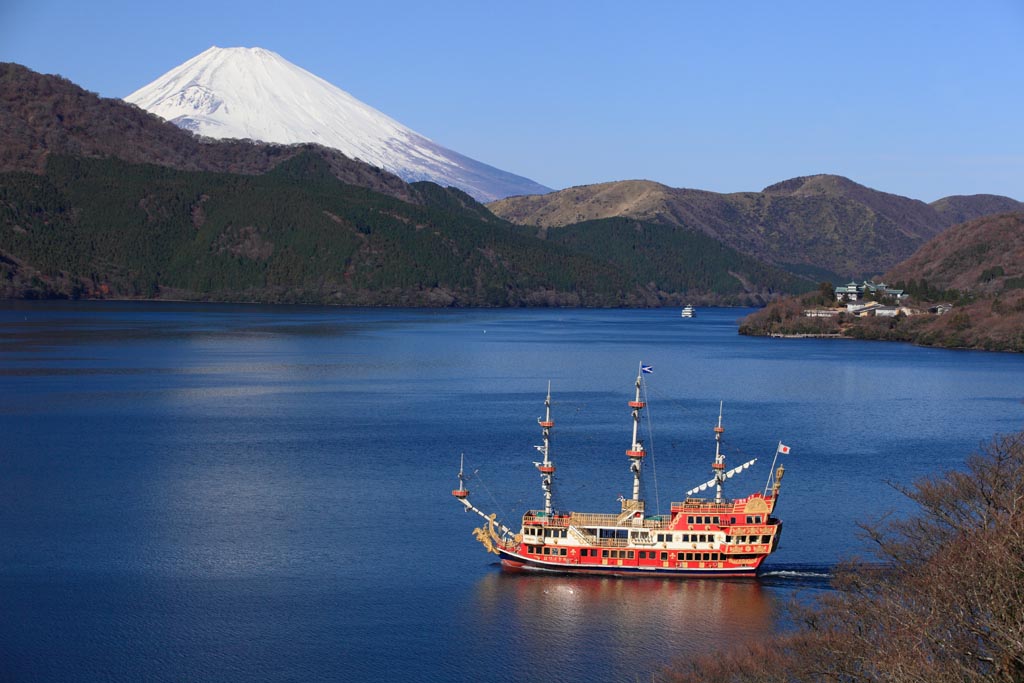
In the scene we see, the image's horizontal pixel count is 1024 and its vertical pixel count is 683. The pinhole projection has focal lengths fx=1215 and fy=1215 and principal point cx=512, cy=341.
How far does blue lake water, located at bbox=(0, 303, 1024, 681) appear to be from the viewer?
97.5ft

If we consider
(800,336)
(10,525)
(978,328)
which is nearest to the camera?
A: (10,525)

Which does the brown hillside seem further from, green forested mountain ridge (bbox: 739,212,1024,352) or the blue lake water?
the blue lake water

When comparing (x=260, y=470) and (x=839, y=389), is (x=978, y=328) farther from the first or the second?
(x=260, y=470)

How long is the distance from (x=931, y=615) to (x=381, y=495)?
94.6 ft

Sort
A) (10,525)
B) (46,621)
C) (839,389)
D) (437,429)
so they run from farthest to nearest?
(839,389) → (437,429) → (10,525) → (46,621)

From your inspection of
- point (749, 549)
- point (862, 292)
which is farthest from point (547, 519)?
point (862, 292)

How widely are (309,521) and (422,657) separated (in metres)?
13.2

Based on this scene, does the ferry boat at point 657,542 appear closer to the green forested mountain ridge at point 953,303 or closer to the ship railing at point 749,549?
the ship railing at point 749,549

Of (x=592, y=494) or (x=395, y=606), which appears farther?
(x=592, y=494)

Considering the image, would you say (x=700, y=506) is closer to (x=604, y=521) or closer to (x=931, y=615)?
(x=604, y=521)

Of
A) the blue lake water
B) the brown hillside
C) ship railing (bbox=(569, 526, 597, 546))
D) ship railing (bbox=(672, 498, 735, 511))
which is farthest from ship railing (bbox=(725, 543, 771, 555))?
the brown hillside

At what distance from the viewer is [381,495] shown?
148 ft

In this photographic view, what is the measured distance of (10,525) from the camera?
1569 inches

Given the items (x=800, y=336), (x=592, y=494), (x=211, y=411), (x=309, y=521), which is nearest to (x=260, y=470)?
(x=309, y=521)
